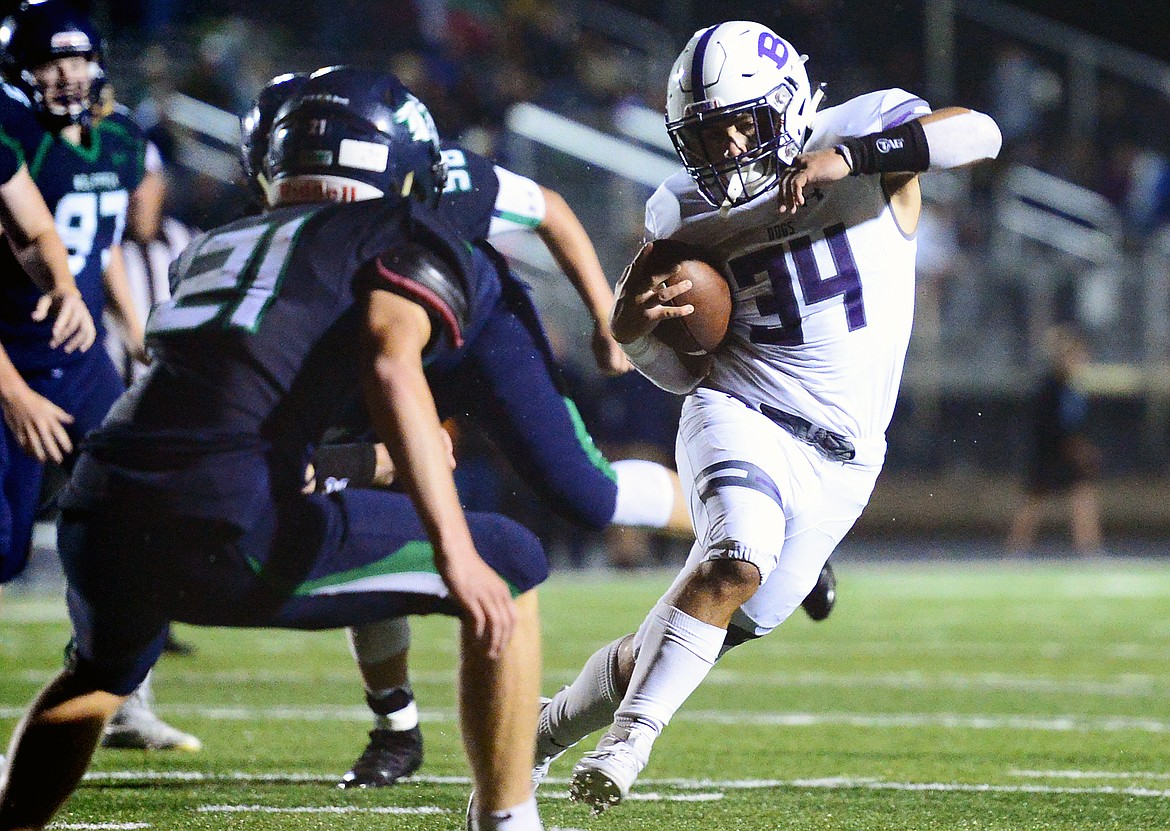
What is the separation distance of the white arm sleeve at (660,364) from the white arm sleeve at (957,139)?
68 cm

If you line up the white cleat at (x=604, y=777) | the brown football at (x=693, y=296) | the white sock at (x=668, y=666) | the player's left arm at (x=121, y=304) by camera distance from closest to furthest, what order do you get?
the white cleat at (x=604, y=777)
the white sock at (x=668, y=666)
the brown football at (x=693, y=296)
the player's left arm at (x=121, y=304)

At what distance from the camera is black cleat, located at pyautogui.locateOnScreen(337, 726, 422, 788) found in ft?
11.8

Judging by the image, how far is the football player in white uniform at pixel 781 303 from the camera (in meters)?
3.19

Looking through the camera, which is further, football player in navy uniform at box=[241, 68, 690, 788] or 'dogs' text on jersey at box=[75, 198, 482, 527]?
football player in navy uniform at box=[241, 68, 690, 788]

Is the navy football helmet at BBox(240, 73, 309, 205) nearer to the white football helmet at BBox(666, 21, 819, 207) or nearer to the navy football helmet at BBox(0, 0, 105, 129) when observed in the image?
the white football helmet at BBox(666, 21, 819, 207)

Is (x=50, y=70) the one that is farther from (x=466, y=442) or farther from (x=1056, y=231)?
(x=1056, y=231)

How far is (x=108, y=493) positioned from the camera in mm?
2391

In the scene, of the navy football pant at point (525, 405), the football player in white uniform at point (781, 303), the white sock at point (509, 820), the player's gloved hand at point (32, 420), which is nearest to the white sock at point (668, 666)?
the football player in white uniform at point (781, 303)

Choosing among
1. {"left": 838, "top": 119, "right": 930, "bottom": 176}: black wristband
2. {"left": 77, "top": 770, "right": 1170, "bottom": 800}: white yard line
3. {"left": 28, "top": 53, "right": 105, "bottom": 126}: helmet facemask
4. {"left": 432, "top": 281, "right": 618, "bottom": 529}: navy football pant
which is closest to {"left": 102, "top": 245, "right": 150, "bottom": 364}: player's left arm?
{"left": 28, "top": 53, "right": 105, "bottom": 126}: helmet facemask

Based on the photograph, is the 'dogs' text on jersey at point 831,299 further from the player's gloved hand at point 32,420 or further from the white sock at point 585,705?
the player's gloved hand at point 32,420

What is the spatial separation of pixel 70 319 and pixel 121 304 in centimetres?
74

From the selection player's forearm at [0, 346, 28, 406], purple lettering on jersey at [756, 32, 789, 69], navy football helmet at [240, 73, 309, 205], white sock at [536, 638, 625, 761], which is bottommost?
white sock at [536, 638, 625, 761]

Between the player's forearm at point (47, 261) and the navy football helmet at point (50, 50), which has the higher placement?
the navy football helmet at point (50, 50)

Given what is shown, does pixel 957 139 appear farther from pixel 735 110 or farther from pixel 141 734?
pixel 141 734
